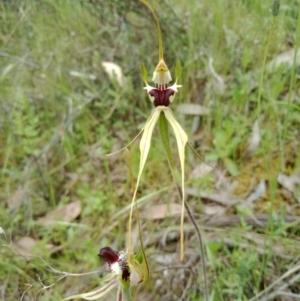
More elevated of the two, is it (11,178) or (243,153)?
(243,153)

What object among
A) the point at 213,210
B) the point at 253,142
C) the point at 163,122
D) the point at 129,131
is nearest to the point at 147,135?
the point at 163,122

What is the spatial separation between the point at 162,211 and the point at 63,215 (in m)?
0.38

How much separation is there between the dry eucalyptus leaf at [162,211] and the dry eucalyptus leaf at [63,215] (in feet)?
0.89

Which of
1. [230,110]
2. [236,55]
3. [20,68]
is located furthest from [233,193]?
[20,68]

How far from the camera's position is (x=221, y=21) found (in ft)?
6.76

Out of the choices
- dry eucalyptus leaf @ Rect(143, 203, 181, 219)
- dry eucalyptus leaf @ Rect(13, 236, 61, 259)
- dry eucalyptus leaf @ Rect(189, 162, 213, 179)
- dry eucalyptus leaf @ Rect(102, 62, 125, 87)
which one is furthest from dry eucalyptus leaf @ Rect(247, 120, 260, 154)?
dry eucalyptus leaf @ Rect(13, 236, 61, 259)

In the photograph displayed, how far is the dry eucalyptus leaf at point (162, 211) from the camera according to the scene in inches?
64.1

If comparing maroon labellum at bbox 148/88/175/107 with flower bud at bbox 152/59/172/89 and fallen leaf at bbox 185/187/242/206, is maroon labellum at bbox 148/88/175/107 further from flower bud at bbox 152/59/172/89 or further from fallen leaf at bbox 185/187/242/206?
fallen leaf at bbox 185/187/242/206

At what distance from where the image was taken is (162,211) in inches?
65.5

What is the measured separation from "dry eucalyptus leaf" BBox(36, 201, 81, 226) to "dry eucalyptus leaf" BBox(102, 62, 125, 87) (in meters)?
0.62

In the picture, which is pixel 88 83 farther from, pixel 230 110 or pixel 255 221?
pixel 255 221

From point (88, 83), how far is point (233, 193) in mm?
888

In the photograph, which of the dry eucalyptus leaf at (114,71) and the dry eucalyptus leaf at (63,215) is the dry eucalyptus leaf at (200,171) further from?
the dry eucalyptus leaf at (114,71)

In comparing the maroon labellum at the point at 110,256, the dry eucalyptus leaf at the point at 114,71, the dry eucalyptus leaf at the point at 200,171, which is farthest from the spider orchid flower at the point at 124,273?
the dry eucalyptus leaf at the point at 114,71
